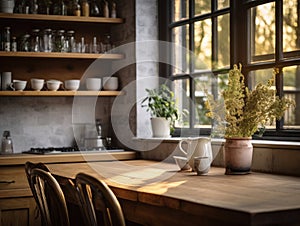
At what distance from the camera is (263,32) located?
385 cm

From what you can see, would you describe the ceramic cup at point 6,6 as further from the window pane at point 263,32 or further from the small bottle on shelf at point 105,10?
the window pane at point 263,32

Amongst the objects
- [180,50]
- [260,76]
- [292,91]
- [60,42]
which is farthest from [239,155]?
[60,42]

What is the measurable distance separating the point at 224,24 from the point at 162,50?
0.91 meters

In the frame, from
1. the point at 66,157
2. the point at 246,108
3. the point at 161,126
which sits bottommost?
the point at 66,157

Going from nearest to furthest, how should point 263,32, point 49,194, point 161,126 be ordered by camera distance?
point 49,194 < point 263,32 < point 161,126

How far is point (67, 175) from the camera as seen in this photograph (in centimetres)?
347

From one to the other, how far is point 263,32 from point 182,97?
1.17 metres

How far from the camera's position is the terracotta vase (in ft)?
10.5

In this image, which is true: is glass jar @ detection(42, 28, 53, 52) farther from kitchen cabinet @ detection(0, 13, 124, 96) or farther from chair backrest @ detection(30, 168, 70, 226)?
chair backrest @ detection(30, 168, 70, 226)

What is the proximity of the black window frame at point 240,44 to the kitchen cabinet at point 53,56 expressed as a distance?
40cm

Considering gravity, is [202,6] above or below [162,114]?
above

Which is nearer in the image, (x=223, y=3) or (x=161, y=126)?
(x=223, y=3)

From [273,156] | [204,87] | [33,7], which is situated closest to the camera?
[273,156]

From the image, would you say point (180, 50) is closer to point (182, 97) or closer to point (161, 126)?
point (182, 97)
